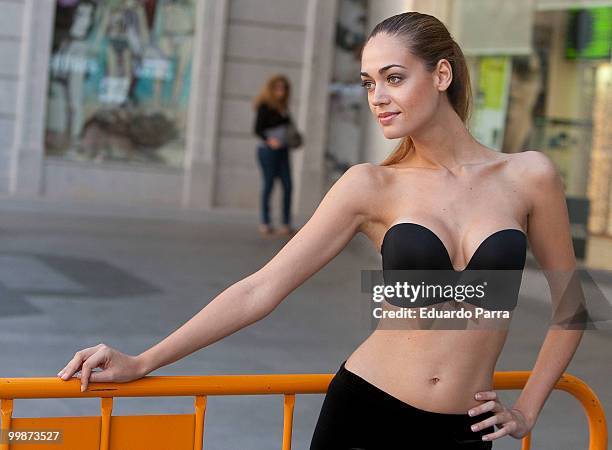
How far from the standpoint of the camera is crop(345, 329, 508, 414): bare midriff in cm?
232

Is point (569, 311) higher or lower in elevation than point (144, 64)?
lower

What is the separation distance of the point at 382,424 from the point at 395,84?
2.40ft

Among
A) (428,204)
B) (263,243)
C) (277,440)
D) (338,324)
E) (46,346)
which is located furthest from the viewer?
(263,243)

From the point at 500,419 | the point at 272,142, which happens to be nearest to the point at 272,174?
the point at 272,142

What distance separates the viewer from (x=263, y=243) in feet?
43.8

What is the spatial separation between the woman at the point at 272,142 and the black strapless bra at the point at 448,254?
11.5 metres

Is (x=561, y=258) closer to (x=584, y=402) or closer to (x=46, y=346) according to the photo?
(x=584, y=402)

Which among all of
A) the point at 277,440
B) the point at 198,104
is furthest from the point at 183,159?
the point at 277,440

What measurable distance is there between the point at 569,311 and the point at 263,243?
10.8m

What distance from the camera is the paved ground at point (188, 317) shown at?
18.8ft

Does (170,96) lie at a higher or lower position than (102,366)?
higher

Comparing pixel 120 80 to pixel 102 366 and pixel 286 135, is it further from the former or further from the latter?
pixel 102 366

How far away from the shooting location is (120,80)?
56.1 feet

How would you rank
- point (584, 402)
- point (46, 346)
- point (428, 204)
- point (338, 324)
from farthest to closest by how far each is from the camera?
point (338, 324) < point (46, 346) < point (584, 402) < point (428, 204)
